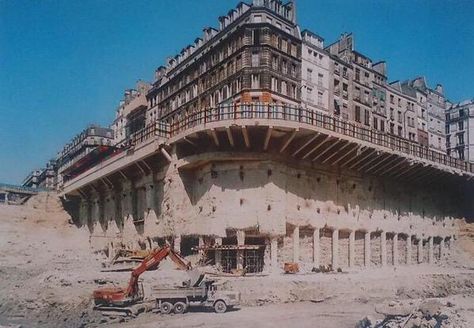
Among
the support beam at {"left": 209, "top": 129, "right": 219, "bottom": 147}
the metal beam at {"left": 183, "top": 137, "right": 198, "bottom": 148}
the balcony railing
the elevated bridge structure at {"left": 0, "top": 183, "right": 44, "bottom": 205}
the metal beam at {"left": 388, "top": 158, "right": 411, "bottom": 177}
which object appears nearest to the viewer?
the support beam at {"left": 209, "top": 129, "right": 219, "bottom": 147}

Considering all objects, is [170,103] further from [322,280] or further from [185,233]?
[322,280]

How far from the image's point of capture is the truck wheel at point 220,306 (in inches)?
917

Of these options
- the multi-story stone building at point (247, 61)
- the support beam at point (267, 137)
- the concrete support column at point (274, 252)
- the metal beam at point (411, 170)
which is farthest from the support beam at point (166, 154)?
the metal beam at point (411, 170)

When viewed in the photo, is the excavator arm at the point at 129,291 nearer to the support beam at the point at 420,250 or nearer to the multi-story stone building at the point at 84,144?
the support beam at the point at 420,250

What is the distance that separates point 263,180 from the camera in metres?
35.1

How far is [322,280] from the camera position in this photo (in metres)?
30.7

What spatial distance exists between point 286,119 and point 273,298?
Answer: 13.5 meters

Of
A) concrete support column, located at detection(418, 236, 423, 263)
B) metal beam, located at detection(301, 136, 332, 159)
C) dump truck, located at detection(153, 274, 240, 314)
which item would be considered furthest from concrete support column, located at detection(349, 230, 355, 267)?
dump truck, located at detection(153, 274, 240, 314)

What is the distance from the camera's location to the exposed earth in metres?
21.1

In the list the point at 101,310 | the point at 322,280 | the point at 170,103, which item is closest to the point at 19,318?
the point at 101,310

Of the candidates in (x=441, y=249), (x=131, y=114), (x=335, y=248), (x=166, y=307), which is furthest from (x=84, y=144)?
(x=166, y=307)

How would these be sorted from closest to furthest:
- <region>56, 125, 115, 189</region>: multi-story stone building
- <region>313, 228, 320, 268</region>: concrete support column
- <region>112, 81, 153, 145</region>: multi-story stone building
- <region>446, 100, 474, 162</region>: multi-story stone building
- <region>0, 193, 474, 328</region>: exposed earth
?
<region>0, 193, 474, 328</region>: exposed earth
<region>313, 228, 320, 268</region>: concrete support column
<region>112, 81, 153, 145</region>: multi-story stone building
<region>446, 100, 474, 162</region>: multi-story stone building
<region>56, 125, 115, 189</region>: multi-story stone building

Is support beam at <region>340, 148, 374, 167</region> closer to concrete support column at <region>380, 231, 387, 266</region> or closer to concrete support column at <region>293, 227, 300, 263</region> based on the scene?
concrete support column at <region>293, 227, 300, 263</region>

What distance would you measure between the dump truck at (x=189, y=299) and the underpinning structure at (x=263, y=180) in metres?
9.73
